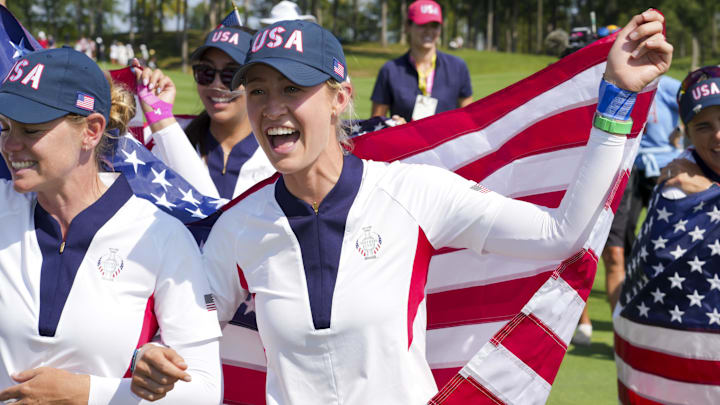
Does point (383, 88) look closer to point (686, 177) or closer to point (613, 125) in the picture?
point (686, 177)

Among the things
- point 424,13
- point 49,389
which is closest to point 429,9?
point 424,13

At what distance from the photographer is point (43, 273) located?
284 cm

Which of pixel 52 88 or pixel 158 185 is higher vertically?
pixel 52 88

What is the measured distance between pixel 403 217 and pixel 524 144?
893 mm

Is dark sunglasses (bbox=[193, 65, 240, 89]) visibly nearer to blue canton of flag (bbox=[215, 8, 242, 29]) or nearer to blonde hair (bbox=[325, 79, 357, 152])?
blue canton of flag (bbox=[215, 8, 242, 29])

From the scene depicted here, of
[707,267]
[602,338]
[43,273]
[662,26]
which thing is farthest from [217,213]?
[602,338]

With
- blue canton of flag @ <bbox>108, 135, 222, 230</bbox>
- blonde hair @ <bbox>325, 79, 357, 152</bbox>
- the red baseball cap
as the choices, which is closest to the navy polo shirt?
the red baseball cap

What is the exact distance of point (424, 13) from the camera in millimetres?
7672

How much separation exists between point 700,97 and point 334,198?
2493 millimetres

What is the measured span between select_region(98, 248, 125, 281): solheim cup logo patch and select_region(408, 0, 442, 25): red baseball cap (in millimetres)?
5206

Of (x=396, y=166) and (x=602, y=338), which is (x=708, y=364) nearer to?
(x=396, y=166)

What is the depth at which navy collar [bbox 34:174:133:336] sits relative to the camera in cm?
280

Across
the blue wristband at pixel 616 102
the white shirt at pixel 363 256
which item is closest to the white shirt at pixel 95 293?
the white shirt at pixel 363 256

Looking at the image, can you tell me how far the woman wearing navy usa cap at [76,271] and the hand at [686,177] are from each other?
2.79 meters
